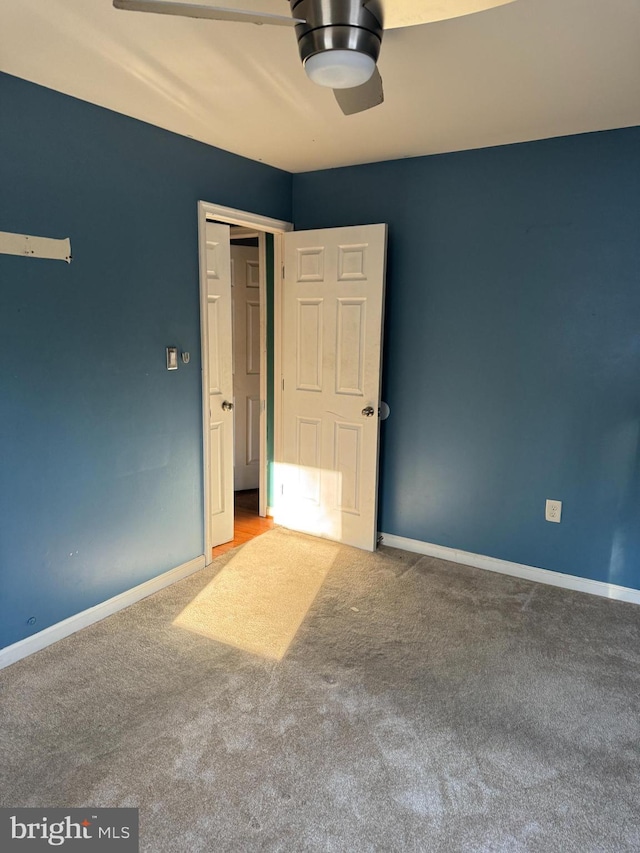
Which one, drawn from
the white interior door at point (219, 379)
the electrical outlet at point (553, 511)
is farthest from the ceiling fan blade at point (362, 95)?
the electrical outlet at point (553, 511)

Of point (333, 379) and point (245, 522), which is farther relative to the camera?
point (245, 522)

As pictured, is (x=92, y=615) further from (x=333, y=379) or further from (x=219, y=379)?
(x=333, y=379)

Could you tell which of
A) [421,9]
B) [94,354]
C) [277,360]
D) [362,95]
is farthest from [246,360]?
[421,9]

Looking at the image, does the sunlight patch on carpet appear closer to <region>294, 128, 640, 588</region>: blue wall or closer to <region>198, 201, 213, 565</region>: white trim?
<region>198, 201, 213, 565</region>: white trim

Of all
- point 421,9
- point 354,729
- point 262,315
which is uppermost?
point 421,9

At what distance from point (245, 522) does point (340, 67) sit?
3194mm

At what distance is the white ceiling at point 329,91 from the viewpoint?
5.76ft

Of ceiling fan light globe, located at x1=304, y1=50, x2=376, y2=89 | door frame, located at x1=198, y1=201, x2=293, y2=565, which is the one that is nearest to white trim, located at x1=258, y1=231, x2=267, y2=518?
door frame, located at x1=198, y1=201, x2=293, y2=565

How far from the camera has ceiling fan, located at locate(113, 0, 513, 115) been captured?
1.34m

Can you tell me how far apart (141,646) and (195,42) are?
95.1 inches

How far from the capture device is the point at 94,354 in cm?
261

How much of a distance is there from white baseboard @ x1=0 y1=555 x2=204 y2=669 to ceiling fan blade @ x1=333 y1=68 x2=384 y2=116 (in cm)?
244

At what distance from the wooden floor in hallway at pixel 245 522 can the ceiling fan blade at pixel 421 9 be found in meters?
2.94

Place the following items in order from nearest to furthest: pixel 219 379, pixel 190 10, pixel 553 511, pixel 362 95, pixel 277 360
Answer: pixel 190 10 < pixel 362 95 < pixel 553 511 < pixel 219 379 < pixel 277 360
